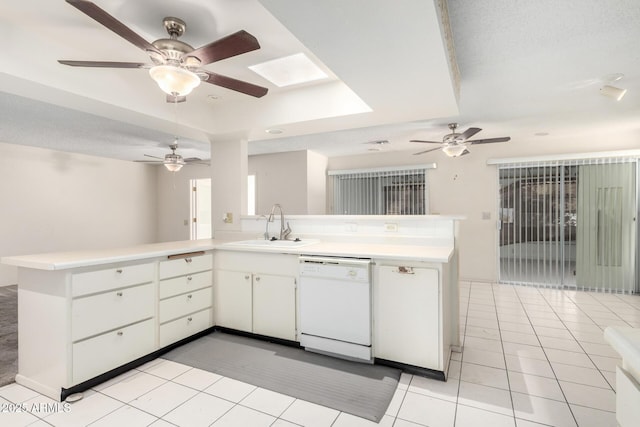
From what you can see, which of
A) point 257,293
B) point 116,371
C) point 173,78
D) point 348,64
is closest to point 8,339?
point 116,371

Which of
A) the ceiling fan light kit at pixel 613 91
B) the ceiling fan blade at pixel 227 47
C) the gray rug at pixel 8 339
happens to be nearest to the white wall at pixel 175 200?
the gray rug at pixel 8 339

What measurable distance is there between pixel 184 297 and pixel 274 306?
31.5 inches

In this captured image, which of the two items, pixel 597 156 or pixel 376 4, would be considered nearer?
pixel 376 4

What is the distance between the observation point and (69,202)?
6035 millimetres

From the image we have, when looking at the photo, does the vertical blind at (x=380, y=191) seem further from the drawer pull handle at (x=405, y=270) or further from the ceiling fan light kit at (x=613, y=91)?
the drawer pull handle at (x=405, y=270)

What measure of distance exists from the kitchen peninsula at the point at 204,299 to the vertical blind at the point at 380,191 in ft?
10.1

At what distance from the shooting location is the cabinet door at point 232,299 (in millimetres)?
2975

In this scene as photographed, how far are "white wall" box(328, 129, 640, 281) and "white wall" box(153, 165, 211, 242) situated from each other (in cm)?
495

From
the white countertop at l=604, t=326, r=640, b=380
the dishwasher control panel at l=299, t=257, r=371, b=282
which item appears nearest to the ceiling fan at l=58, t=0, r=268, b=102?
the dishwasher control panel at l=299, t=257, r=371, b=282

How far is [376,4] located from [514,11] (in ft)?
3.22

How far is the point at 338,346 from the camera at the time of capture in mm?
2523

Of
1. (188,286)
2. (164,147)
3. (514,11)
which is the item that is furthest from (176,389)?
(164,147)

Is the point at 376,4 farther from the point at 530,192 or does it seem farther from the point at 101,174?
the point at 101,174

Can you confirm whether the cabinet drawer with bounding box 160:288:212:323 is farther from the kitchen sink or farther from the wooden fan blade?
the wooden fan blade
